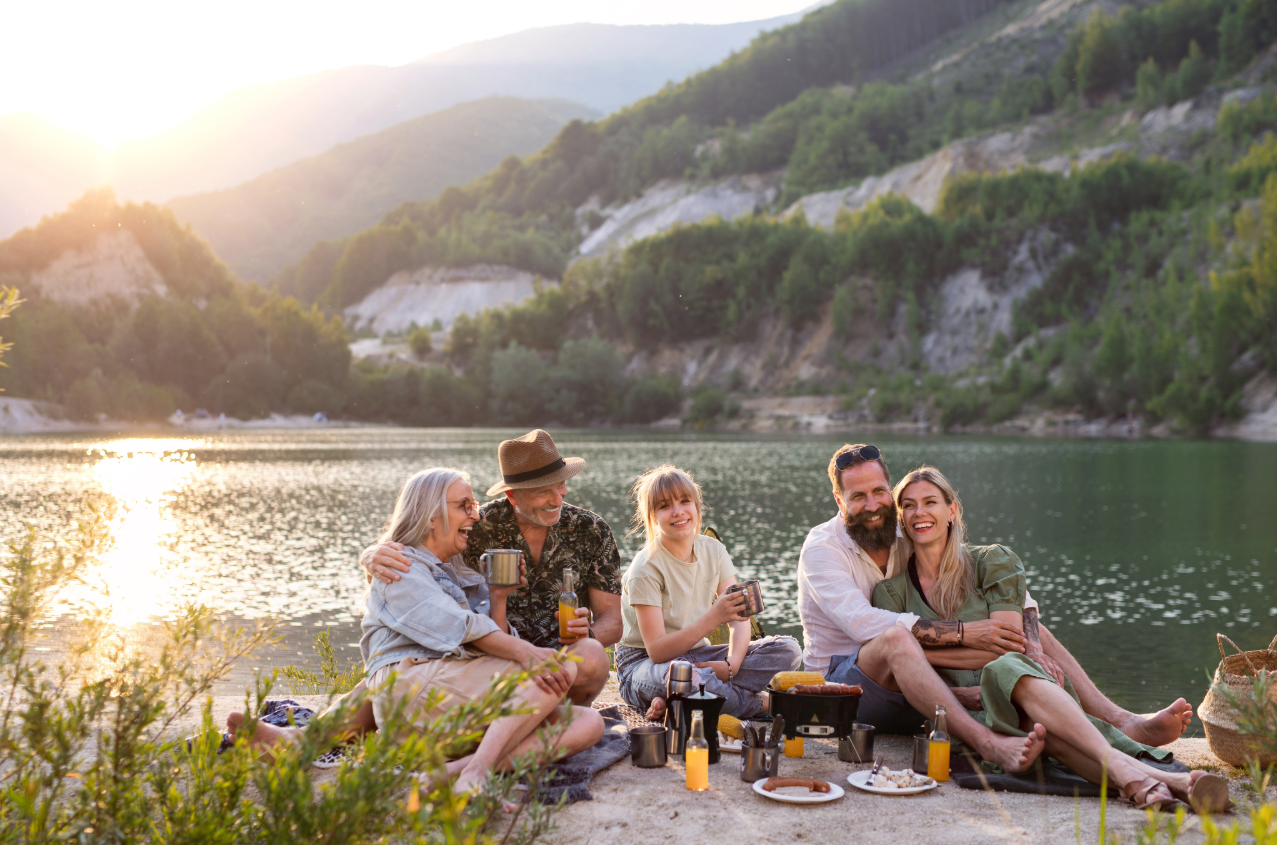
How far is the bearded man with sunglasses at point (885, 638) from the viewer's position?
4.70 metres

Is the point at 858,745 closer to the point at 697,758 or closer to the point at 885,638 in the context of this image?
the point at 885,638

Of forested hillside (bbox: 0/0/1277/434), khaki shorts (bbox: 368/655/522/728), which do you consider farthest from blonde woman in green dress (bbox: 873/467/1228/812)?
forested hillside (bbox: 0/0/1277/434)

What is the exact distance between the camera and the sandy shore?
153 inches

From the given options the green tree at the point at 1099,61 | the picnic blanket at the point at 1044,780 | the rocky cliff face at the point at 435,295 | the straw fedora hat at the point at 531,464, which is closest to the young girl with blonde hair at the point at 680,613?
the straw fedora hat at the point at 531,464

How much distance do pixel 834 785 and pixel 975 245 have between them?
76.3m

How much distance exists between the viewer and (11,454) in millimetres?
40812

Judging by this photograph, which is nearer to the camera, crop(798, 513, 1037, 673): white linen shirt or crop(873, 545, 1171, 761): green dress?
crop(873, 545, 1171, 761): green dress

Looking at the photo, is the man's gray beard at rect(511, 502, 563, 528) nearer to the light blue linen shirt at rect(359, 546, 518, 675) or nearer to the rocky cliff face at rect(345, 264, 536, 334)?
the light blue linen shirt at rect(359, 546, 518, 675)

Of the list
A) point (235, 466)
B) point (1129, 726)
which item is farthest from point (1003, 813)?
point (235, 466)

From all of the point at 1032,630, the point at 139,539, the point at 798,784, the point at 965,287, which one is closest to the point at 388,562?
the point at 798,784

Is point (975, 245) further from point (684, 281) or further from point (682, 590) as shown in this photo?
point (682, 590)

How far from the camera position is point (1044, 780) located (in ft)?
14.3

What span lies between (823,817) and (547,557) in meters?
1.97

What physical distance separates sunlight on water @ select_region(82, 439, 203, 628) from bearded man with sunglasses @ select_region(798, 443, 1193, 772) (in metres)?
3.29
